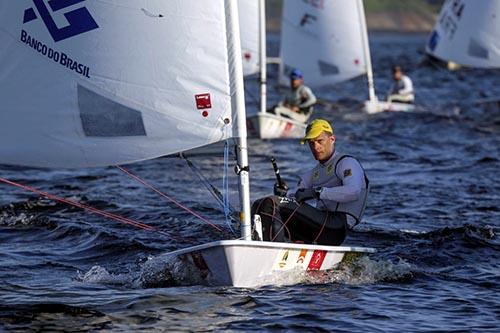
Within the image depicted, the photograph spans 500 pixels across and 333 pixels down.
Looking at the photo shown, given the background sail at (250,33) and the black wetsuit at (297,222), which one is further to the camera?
the background sail at (250,33)

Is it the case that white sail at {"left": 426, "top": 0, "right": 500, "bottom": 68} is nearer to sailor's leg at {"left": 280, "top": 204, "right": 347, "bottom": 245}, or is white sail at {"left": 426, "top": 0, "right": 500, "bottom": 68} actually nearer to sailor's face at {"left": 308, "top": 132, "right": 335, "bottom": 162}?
sailor's face at {"left": 308, "top": 132, "right": 335, "bottom": 162}

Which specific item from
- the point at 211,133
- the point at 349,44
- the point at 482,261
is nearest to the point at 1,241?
the point at 211,133

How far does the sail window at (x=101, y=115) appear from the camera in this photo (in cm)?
890

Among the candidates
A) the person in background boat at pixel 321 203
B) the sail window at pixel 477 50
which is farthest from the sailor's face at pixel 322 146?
the sail window at pixel 477 50

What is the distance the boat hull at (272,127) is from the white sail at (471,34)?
4814 mm

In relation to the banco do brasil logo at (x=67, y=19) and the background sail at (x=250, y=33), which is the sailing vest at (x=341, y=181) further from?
the background sail at (x=250, y=33)

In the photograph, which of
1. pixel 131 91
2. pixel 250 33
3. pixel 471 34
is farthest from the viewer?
pixel 471 34

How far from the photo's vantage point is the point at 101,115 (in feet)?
29.3

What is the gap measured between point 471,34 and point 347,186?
15857mm

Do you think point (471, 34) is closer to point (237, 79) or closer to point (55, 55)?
point (237, 79)

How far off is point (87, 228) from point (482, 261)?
4.27m

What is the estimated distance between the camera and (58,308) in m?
8.76

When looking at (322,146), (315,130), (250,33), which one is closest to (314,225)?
(322,146)

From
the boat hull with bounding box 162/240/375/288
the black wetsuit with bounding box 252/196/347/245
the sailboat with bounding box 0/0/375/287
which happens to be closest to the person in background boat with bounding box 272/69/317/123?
the black wetsuit with bounding box 252/196/347/245
